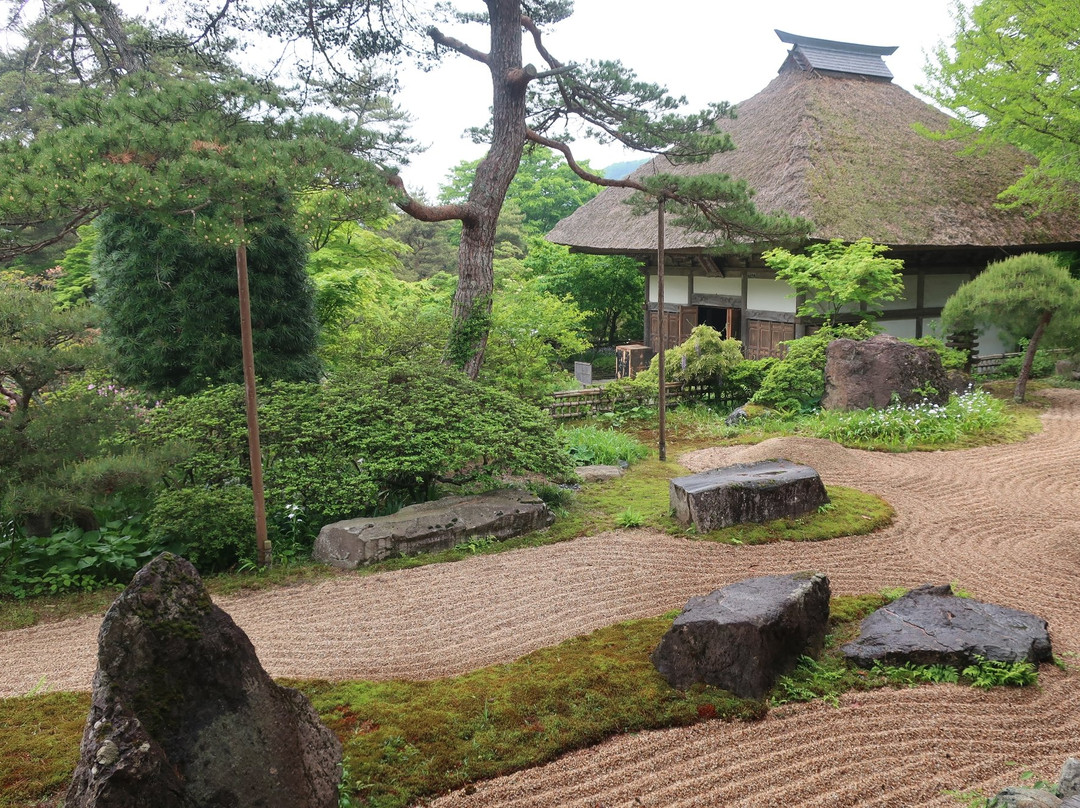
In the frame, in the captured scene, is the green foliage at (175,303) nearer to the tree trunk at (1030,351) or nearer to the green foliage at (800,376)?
the green foliage at (800,376)

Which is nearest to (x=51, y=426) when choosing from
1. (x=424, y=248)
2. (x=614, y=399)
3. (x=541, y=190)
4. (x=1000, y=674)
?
(x=1000, y=674)

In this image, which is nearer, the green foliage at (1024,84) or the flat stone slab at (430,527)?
the flat stone slab at (430,527)

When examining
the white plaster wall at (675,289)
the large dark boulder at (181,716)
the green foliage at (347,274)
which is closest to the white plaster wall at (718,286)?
the white plaster wall at (675,289)

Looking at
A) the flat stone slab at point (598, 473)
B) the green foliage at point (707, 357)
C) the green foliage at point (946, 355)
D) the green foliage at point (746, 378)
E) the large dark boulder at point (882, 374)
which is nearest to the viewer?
the flat stone slab at point (598, 473)

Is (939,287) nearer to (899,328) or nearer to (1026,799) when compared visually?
(899,328)

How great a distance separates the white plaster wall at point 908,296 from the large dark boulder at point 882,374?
3.47 m

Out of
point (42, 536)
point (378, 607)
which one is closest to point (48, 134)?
point (42, 536)

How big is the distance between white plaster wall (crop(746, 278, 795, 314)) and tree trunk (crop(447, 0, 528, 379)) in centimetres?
609

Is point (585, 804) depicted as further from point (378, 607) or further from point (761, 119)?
point (761, 119)

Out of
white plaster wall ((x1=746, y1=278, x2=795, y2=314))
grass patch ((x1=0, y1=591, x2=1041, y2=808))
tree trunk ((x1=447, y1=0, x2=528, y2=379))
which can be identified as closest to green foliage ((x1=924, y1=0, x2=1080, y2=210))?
white plaster wall ((x1=746, y1=278, x2=795, y2=314))

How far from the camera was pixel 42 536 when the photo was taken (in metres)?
6.94

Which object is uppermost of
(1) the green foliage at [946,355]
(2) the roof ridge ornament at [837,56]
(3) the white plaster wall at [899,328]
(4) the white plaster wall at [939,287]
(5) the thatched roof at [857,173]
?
(2) the roof ridge ornament at [837,56]

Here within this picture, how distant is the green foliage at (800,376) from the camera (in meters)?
12.7

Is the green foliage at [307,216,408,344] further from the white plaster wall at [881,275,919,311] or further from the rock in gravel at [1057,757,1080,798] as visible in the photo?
the rock in gravel at [1057,757,1080,798]
